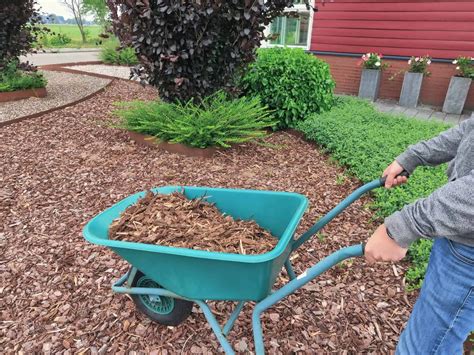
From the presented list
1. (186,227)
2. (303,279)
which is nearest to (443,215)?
(303,279)

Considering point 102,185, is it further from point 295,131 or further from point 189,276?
point 295,131

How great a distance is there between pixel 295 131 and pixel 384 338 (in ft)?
11.3

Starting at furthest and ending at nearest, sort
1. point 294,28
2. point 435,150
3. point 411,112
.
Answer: point 294,28 < point 411,112 < point 435,150

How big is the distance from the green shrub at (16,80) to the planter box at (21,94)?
8 centimetres

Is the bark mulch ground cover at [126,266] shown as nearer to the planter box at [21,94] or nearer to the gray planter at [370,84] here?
the planter box at [21,94]

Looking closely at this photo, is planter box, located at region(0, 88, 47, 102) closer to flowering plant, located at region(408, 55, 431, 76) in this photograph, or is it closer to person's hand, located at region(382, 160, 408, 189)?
person's hand, located at region(382, 160, 408, 189)

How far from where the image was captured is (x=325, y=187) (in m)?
3.42

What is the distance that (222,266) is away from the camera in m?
1.37

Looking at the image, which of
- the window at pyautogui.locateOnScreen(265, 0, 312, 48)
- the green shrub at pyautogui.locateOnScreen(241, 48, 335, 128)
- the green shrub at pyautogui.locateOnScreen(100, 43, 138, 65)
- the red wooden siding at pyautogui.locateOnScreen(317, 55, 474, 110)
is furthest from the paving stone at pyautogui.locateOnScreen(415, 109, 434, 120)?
the green shrub at pyautogui.locateOnScreen(100, 43, 138, 65)

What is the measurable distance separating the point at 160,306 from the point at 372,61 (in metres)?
7.09

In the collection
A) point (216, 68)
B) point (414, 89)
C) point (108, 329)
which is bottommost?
point (108, 329)

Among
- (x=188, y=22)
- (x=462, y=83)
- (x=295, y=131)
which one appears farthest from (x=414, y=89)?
(x=188, y=22)

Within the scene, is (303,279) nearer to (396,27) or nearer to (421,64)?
(421,64)

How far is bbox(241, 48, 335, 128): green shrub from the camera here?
4.94 m
